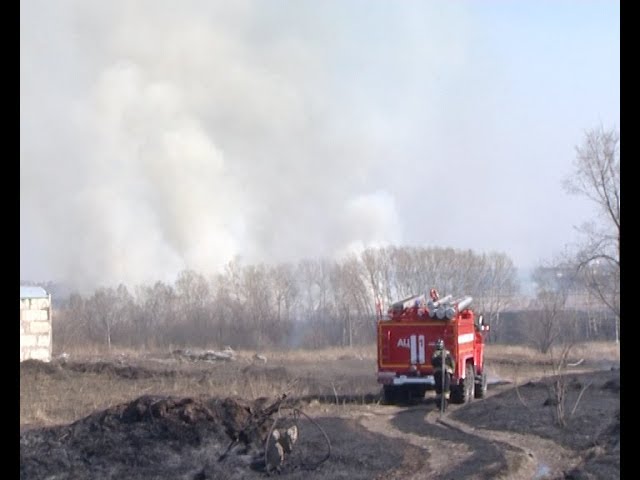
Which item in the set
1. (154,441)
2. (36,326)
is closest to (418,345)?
(154,441)

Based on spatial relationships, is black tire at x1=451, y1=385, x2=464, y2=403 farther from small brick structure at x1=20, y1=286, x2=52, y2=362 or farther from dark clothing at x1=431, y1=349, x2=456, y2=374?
small brick structure at x1=20, y1=286, x2=52, y2=362

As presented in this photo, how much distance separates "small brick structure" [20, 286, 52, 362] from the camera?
33.5 metres

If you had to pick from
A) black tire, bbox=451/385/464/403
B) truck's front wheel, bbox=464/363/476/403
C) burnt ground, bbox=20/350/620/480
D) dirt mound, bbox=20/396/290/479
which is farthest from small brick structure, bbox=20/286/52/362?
dirt mound, bbox=20/396/290/479

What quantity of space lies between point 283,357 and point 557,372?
26457 mm

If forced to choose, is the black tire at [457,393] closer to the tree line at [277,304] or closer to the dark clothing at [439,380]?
the dark clothing at [439,380]

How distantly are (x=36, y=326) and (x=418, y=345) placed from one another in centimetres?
2016

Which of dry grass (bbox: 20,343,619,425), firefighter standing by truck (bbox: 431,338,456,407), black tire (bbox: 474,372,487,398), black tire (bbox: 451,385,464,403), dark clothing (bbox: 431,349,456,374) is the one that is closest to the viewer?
firefighter standing by truck (bbox: 431,338,456,407)

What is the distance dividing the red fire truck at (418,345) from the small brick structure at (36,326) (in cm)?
1871

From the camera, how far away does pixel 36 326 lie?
112 ft

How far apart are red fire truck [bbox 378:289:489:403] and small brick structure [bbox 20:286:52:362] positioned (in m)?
18.7

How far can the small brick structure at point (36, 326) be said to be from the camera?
33500mm

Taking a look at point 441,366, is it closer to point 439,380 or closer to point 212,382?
point 439,380
